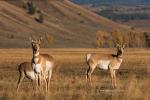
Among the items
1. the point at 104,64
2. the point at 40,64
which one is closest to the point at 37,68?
the point at 40,64

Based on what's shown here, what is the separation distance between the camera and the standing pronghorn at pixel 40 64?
23.2 m

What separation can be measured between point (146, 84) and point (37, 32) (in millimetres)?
163111

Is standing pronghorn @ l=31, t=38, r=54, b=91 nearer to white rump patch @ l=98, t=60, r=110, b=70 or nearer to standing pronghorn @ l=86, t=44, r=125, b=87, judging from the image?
standing pronghorn @ l=86, t=44, r=125, b=87

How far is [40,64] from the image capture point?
78.3 feet

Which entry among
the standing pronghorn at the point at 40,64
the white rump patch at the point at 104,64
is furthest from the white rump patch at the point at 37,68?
the white rump patch at the point at 104,64

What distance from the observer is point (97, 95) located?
72.9 ft

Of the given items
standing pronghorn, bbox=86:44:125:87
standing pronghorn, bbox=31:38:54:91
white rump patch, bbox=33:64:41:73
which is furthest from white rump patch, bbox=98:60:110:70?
white rump patch, bbox=33:64:41:73

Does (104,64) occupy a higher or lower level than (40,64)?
lower

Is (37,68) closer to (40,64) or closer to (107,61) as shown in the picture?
(40,64)

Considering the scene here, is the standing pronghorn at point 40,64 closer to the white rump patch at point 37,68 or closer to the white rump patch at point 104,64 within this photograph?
the white rump patch at point 37,68

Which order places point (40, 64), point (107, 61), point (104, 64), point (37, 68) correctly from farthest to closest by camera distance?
point (104, 64), point (107, 61), point (40, 64), point (37, 68)

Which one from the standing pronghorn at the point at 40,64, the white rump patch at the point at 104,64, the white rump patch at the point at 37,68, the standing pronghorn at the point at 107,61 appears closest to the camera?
the standing pronghorn at the point at 40,64

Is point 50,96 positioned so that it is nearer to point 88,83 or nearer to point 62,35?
point 88,83

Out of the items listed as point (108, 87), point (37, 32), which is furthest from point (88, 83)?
point (37, 32)
